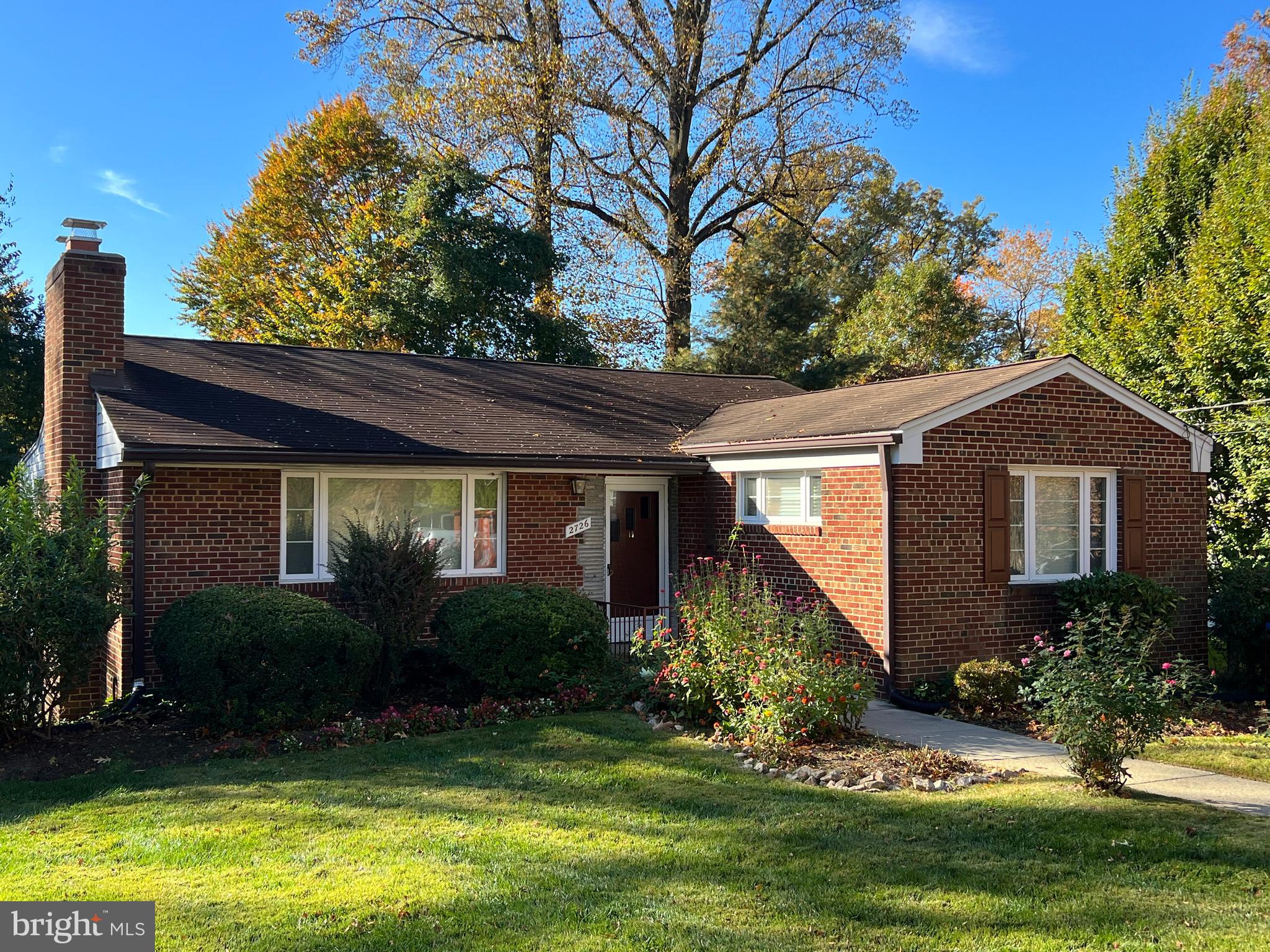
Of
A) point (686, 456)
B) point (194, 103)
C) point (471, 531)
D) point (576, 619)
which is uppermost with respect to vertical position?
point (194, 103)

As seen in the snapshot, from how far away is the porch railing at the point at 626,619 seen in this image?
42.1 ft

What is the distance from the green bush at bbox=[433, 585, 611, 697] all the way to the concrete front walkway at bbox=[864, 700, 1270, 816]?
9.43 ft

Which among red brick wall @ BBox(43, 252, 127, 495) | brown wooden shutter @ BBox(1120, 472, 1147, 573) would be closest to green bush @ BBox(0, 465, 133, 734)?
red brick wall @ BBox(43, 252, 127, 495)

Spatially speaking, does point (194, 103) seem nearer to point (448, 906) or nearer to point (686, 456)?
point (686, 456)

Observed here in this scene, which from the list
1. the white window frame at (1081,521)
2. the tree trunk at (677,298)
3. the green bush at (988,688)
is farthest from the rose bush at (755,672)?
the tree trunk at (677,298)

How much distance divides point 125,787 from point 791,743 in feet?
16.4

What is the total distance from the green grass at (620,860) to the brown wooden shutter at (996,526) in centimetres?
376

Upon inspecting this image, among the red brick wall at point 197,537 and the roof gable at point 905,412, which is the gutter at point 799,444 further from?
the red brick wall at point 197,537

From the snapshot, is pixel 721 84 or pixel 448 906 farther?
pixel 721 84

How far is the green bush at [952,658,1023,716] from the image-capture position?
30.6 feet

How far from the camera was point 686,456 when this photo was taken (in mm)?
13125

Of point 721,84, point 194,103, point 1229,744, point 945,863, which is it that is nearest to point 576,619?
point 945,863

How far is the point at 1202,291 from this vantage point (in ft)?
47.7

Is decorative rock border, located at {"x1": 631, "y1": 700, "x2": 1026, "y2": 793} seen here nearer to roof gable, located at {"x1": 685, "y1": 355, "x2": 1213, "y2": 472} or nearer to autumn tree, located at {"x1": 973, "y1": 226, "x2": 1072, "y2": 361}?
roof gable, located at {"x1": 685, "y1": 355, "x2": 1213, "y2": 472}
